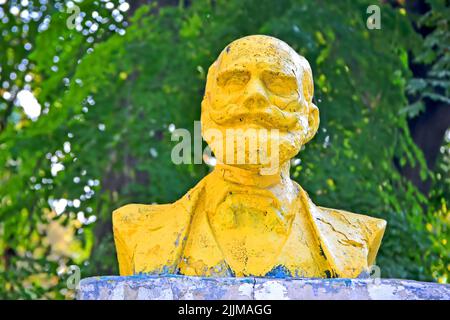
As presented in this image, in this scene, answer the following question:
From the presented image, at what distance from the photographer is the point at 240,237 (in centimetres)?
472

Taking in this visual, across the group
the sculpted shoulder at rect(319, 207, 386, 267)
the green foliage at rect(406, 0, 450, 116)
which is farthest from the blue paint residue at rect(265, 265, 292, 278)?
the green foliage at rect(406, 0, 450, 116)

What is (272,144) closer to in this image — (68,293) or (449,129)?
(68,293)

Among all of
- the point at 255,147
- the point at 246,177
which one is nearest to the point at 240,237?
the point at 246,177

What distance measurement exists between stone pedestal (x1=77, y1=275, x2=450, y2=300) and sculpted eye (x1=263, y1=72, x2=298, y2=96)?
1051 millimetres

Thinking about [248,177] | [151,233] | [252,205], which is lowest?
[151,233]

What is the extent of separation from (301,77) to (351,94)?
3.57 meters

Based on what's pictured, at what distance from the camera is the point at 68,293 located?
841 cm

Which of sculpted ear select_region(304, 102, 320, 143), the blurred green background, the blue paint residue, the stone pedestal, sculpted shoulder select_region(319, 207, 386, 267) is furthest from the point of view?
the blurred green background

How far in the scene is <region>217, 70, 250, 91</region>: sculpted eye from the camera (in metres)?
4.68

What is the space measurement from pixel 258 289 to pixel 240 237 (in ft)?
2.68

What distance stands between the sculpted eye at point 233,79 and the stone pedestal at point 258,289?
108 centimetres

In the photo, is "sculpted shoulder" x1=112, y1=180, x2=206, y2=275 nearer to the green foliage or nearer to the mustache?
the mustache

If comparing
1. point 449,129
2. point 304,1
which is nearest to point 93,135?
point 304,1

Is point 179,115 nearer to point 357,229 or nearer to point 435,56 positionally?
point 435,56
